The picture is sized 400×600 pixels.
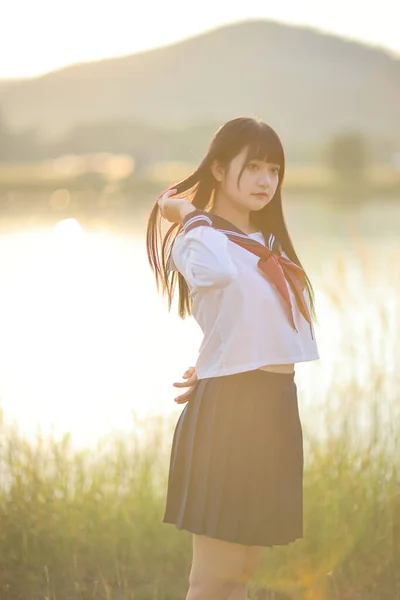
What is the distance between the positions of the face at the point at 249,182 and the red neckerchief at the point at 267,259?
66 mm

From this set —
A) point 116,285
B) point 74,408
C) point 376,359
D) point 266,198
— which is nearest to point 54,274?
point 116,285

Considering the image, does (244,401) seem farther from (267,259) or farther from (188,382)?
(267,259)

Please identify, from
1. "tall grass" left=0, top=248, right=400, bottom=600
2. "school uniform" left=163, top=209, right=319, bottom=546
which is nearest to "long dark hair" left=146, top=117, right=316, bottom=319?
"school uniform" left=163, top=209, right=319, bottom=546

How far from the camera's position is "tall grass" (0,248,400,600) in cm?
292

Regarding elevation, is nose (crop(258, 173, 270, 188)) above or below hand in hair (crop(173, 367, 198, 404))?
above

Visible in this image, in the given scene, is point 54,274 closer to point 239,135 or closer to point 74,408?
point 74,408

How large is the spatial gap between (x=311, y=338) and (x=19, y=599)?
1321 mm

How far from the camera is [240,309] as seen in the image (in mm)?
2057

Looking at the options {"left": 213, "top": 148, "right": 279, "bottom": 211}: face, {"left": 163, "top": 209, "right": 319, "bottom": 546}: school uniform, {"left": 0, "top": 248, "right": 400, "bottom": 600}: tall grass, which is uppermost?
{"left": 213, "top": 148, "right": 279, "bottom": 211}: face

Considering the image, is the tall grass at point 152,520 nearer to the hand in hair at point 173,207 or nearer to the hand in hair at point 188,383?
the hand in hair at point 188,383

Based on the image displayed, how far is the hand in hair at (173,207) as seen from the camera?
2.12 metres

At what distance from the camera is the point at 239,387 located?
2.10 meters

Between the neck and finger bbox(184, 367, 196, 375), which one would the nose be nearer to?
the neck

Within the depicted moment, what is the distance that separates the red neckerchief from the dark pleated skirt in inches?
6.5
